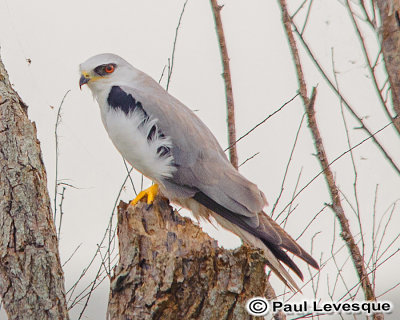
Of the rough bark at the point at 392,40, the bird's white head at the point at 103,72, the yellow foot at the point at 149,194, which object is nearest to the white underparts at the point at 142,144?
the yellow foot at the point at 149,194

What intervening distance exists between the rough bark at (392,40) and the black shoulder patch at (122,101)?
2081mm

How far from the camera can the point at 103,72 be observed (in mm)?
4637

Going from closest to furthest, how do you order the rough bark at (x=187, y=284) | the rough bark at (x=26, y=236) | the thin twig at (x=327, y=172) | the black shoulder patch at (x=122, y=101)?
1. the rough bark at (x=187, y=284)
2. the rough bark at (x=26, y=236)
3. the black shoulder patch at (x=122, y=101)
4. the thin twig at (x=327, y=172)

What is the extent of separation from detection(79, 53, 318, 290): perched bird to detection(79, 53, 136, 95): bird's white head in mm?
250

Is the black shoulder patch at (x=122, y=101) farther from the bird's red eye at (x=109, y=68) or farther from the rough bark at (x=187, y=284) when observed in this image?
the rough bark at (x=187, y=284)

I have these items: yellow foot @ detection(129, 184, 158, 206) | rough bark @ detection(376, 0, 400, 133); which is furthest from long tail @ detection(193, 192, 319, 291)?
rough bark @ detection(376, 0, 400, 133)

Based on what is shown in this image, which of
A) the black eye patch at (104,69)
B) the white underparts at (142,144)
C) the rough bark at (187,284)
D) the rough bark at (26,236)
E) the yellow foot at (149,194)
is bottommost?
the rough bark at (187,284)

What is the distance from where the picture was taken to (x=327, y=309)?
381 centimetres

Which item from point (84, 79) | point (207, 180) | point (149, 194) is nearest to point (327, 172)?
point (207, 180)

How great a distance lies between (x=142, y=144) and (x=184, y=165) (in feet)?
0.99

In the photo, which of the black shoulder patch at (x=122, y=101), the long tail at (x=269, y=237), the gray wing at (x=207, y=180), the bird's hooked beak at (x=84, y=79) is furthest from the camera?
the bird's hooked beak at (x=84, y=79)

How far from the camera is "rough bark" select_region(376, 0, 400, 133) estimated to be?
246cm

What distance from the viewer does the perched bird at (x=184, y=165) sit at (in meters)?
4.18

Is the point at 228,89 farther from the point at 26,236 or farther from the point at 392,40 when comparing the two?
the point at 392,40
